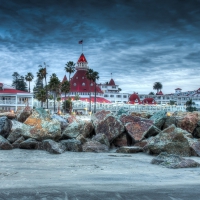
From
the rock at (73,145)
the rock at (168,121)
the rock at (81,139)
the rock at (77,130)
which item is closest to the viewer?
the rock at (73,145)

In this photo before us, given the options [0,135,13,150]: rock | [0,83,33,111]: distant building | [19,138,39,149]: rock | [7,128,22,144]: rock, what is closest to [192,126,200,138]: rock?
[19,138,39,149]: rock

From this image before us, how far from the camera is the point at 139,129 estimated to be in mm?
14562

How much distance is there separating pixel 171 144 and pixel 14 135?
758cm

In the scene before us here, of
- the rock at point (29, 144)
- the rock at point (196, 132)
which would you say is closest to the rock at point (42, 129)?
the rock at point (29, 144)

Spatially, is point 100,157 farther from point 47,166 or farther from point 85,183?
point 85,183

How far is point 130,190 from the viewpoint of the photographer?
623cm

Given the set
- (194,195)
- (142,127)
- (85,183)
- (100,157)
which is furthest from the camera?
Result: (142,127)

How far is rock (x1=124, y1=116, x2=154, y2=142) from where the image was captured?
14220mm

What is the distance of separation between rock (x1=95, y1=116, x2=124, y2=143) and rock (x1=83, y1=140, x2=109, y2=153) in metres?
1.23

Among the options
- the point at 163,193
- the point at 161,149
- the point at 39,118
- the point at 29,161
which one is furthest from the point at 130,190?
the point at 39,118

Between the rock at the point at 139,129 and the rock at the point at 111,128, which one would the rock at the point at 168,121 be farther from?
the rock at the point at 111,128

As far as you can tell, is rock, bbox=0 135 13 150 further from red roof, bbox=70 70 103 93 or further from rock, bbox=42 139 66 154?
red roof, bbox=70 70 103 93

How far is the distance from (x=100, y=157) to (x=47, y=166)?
2722 millimetres

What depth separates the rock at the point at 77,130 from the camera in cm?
1484
